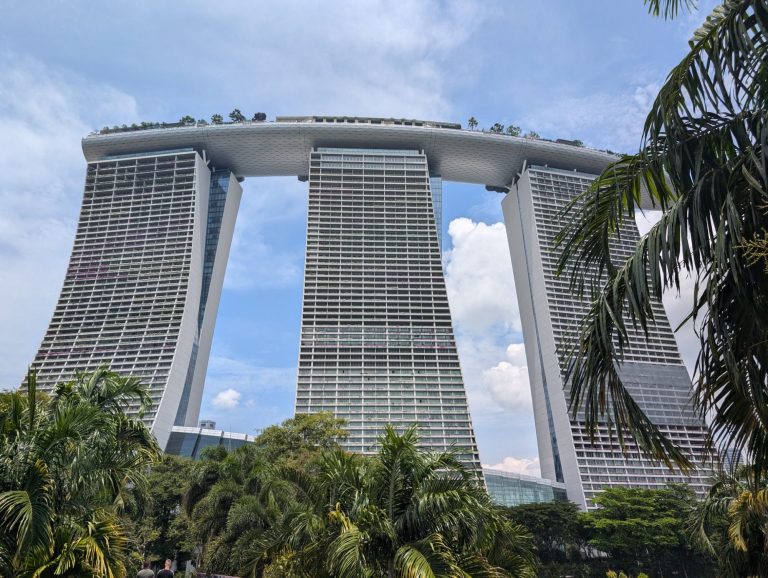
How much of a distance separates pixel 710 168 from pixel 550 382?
68330 millimetres

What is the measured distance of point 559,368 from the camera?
66.2 metres

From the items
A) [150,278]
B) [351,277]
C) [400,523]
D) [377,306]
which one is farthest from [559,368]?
[400,523]

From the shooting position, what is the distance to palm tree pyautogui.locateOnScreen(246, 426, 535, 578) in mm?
7906

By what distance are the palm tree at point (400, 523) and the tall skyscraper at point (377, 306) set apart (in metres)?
49.3

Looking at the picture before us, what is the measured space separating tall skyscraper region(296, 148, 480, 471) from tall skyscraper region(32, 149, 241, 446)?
15.0m

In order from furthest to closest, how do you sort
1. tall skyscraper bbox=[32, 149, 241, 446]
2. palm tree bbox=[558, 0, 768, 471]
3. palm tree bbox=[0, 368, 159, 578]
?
tall skyscraper bbox=[32, 149, 241, 446] < palm tree bbox=[0, 368, 159, 578] < palm tree bbox=[558, 0, 768, 471]

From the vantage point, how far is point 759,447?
5.52m

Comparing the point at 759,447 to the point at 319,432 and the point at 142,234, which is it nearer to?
the point at 319,432

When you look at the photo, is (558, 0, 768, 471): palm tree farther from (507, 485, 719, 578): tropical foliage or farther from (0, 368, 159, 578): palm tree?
(507, 485, 719, 578): tropical foliage

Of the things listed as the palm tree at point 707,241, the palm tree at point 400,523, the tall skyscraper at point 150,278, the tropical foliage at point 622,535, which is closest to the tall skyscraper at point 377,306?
the tropical foliage at point 622,535

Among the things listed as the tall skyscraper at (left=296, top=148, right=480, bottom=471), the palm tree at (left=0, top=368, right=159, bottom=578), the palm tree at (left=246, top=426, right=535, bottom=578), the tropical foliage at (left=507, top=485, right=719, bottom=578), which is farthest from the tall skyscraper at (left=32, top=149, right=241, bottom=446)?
the palm tree at (left=246, top=426, right=535, bottom=578)

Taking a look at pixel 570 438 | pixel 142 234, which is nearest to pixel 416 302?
pixel 570 438

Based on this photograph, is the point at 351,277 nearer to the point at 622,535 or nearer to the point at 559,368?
the point at 559,368

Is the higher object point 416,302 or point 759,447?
point 416,302
